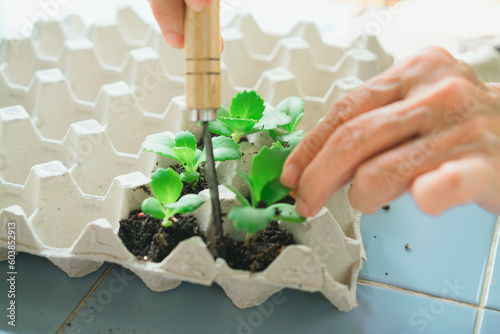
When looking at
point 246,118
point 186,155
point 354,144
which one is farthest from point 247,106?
point 354,144

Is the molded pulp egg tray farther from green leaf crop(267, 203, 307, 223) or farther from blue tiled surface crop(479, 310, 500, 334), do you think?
blue tiled surface crop(479, 310, 500, 334)

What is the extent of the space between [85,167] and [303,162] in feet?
1.35

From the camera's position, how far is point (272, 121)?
0.64 metres

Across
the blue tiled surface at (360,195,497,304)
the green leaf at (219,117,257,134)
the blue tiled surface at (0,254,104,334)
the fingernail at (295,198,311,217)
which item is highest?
the green leaf at (219,117,257,134)

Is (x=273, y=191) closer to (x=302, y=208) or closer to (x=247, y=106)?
(x=302, y=208)

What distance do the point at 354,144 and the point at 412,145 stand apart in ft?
0.19

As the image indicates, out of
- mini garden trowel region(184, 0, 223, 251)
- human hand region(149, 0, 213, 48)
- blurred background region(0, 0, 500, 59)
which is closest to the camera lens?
mini garden trowel region(184, 0, 223, 251)

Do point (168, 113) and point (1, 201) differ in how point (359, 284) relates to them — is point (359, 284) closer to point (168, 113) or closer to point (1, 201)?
point (168, 113)

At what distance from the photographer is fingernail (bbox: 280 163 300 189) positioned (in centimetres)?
52

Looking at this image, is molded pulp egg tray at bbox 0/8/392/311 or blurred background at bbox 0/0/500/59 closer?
molded pulp egg tray at bbox 0/8/392/311

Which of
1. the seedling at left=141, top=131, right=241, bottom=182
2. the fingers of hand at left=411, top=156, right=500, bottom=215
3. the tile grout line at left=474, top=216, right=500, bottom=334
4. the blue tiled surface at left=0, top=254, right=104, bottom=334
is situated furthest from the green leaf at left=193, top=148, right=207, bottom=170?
the tile grout line at left=474, top=216, right=500, bottom=334

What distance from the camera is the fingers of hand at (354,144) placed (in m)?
0.45

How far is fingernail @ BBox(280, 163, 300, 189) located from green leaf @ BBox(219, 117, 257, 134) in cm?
13

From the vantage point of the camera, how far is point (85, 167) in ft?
2.42
